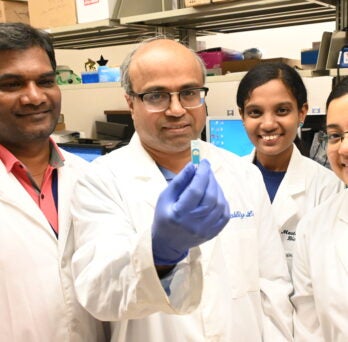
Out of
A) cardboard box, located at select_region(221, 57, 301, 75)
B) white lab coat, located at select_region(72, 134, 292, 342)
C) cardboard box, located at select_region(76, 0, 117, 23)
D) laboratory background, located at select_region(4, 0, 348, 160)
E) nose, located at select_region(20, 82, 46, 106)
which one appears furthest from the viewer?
cardboard box, located at select_region(76, 0, 117, 23)

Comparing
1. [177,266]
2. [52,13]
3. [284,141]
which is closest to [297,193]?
[284,141]

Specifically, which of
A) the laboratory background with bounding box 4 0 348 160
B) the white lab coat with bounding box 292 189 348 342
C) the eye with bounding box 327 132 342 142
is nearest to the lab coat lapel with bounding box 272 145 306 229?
the white lab coat with bounding box 292 189 348 342

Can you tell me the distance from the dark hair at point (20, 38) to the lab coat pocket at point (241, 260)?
0.74 metres

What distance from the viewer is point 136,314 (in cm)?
80

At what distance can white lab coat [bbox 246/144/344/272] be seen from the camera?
1374 millimetres

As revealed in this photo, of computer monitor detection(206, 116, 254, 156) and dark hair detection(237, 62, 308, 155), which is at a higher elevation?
dark hair detection(237, 62, 308, 155)

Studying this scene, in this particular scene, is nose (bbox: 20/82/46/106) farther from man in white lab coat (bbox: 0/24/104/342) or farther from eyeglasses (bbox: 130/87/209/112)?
eyeglasses (bbox: 130/87/209/112)

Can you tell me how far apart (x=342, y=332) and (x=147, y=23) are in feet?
5.68

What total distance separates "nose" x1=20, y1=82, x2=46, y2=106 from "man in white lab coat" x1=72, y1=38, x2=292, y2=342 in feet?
0.77

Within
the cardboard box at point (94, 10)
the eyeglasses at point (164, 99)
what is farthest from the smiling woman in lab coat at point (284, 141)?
the cardboard box at point (94, 10)

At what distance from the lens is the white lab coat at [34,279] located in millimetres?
1046

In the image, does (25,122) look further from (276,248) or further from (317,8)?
(317,8)

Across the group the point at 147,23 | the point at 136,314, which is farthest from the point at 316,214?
the point at 147,23

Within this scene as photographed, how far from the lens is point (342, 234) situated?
3.52ft
